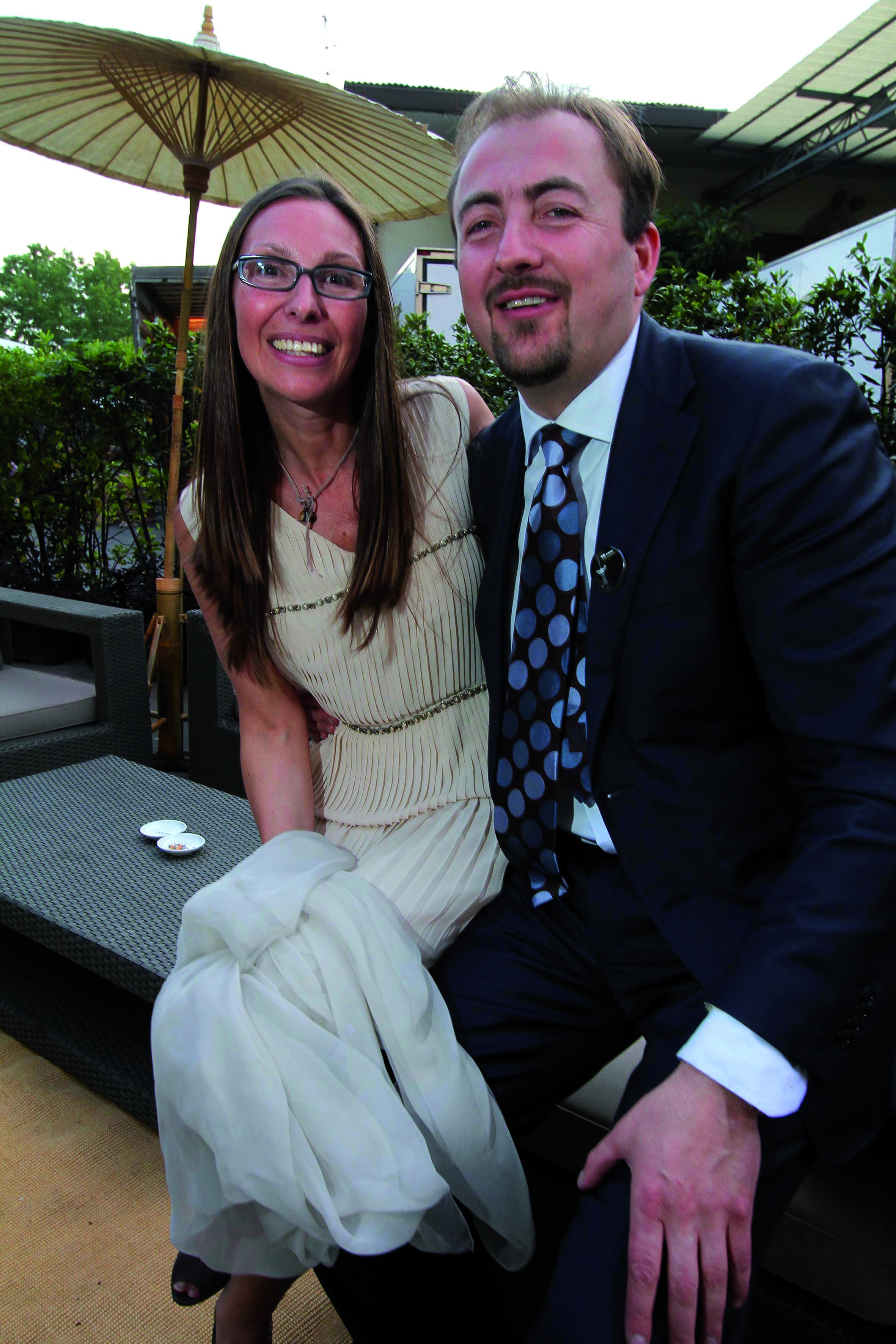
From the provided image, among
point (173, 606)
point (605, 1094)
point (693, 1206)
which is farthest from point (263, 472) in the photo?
point (173, 606)

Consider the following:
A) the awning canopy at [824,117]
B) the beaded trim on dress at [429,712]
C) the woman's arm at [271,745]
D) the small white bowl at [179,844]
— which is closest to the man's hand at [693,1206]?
the beaded trim on dress at [429,712]

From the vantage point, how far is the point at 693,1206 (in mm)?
967

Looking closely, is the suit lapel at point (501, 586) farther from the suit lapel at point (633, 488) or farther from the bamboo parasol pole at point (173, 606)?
the bamboo parasol pole at point (173, 606)

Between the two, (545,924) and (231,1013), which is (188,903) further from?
(545,924)

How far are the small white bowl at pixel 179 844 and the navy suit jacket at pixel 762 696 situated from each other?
125 centimetres

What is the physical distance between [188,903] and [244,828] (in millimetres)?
1091

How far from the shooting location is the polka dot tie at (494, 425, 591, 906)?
1.34 m

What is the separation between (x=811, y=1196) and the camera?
3.79 feet

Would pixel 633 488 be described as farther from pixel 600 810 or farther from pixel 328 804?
pixel 328 804

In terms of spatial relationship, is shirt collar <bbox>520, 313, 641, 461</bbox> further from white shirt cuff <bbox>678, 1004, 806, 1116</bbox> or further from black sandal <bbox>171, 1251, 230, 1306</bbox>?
black sandal <bbox>171, 1251, 230, 1306</bbox>

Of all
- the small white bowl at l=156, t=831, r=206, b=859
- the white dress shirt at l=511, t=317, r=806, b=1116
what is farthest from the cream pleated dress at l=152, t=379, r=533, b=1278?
the small white bowl at l=156, t=831, r=206, b=859

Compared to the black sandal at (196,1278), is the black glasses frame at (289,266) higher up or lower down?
higher up

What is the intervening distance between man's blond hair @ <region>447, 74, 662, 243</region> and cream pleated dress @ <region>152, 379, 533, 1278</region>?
584 mm

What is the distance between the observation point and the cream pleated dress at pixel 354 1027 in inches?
43.3
